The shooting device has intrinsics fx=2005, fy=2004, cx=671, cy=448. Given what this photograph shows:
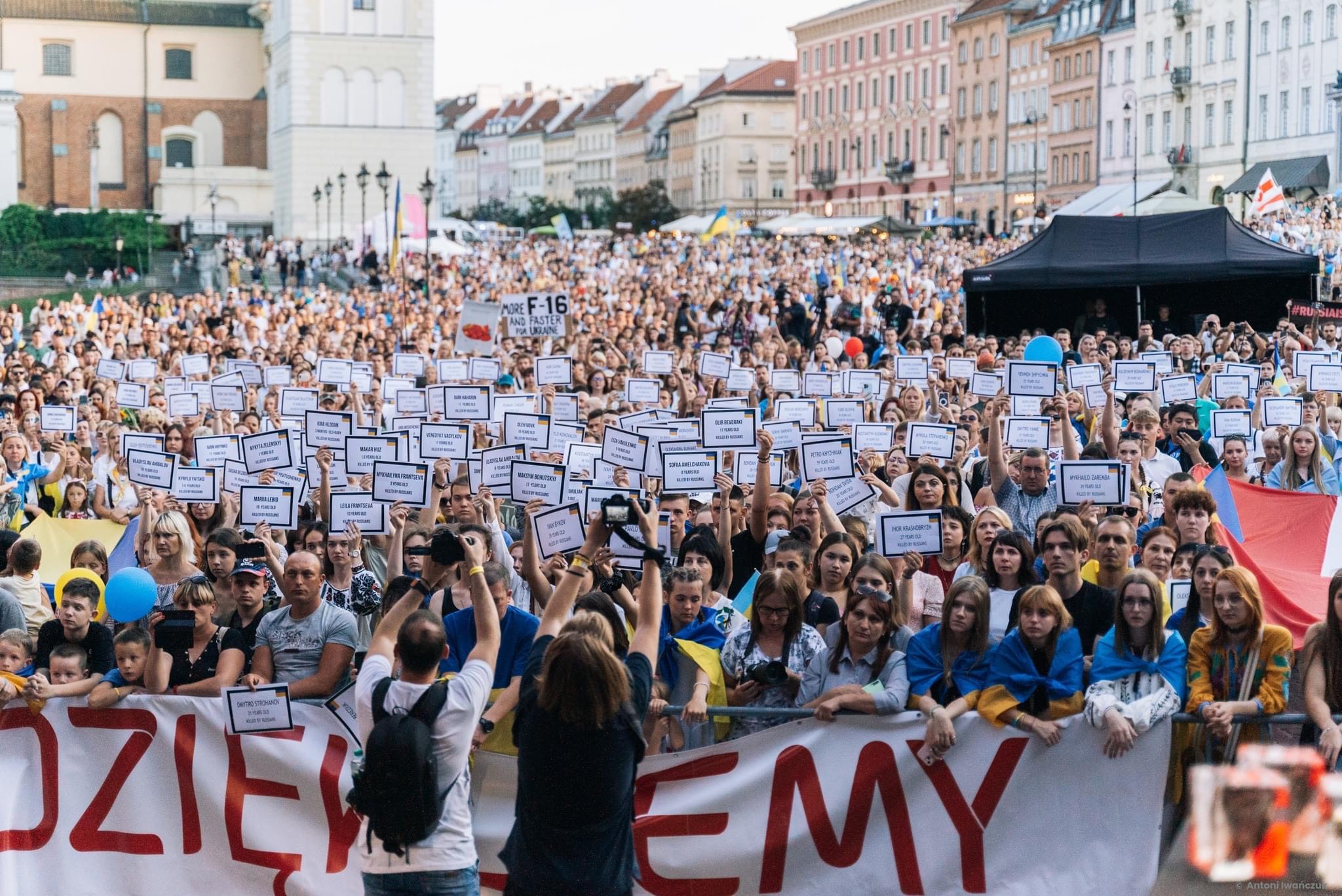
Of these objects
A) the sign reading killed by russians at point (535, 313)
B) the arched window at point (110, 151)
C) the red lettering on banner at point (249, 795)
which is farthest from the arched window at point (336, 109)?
the red lettering on banner at point (249, 795)

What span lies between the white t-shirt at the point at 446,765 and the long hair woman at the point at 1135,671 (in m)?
2.09

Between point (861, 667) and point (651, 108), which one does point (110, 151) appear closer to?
point (651, 108)

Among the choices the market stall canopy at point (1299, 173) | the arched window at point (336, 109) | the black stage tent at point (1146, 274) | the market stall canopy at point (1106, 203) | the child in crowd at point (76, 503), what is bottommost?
the child in crowd at point (76, 503)

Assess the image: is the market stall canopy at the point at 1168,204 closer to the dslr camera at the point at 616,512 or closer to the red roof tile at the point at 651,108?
the dslr camera at the point at 616,512

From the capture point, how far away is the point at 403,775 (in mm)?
5383

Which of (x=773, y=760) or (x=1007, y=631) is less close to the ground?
(x=1007, y=631)

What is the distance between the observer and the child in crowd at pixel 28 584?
8.67 meters

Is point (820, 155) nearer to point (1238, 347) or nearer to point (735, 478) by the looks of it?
point (1238, 347)

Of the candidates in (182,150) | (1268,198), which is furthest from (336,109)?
(1268,198)

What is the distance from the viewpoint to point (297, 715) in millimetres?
7066

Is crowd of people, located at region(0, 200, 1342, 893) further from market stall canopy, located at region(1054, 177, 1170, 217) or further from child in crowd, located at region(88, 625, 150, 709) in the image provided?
market stall canopy, located at region(1054, 177, 1170, 217)

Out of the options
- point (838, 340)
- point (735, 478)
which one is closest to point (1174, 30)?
point (838, 340)

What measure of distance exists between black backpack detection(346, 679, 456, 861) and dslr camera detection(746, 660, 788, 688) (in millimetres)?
1724

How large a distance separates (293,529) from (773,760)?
3.93 meters
